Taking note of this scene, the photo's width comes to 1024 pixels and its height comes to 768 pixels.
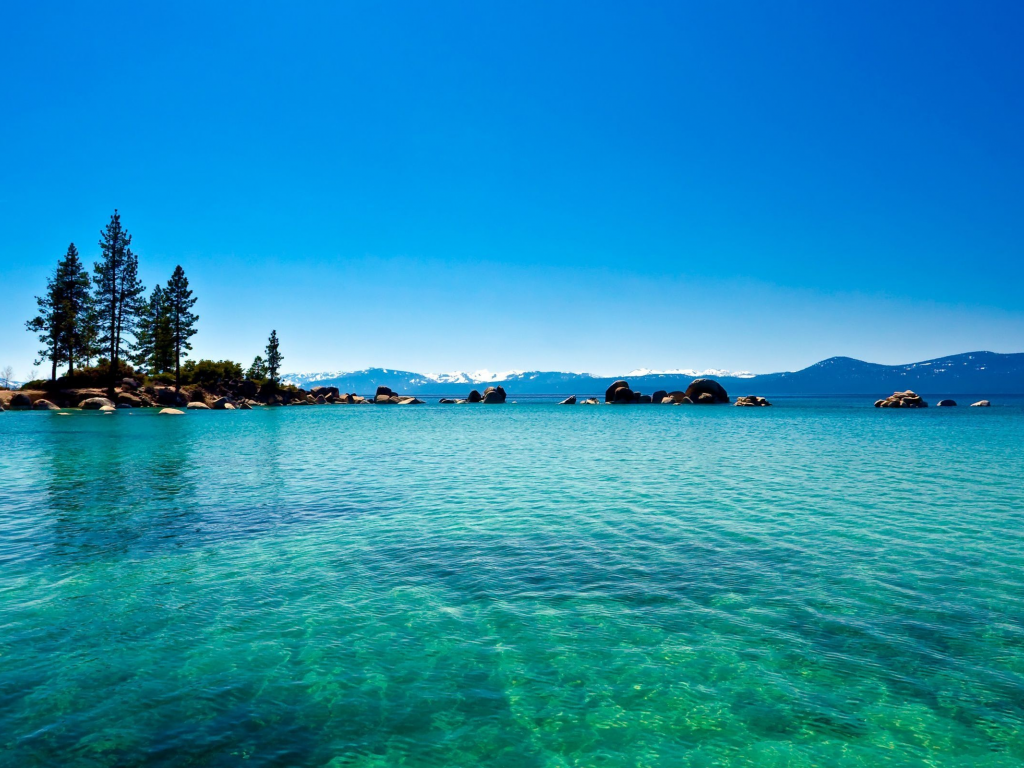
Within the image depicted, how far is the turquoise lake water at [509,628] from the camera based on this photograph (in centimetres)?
547

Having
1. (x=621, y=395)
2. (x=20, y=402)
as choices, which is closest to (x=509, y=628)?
(x=20, y=402)

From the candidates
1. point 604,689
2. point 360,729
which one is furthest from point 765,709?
point 360,729

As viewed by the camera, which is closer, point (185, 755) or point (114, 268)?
point (185, 755)

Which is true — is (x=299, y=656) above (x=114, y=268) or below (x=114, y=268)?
below

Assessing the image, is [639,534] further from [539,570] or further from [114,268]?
[114,268]

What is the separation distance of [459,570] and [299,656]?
4065 millimetres

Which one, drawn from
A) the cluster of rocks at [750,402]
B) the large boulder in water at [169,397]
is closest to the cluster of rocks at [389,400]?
the large boulder in water at [169,397]

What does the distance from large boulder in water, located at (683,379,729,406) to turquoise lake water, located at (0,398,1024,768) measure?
97.7m

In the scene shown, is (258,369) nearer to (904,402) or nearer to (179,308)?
(179,308)

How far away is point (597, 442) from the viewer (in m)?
40.1

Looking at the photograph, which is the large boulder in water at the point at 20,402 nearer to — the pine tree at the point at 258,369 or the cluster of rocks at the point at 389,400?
the pine tree at the point at 258,369

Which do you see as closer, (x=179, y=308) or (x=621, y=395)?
(x=179, y=308)

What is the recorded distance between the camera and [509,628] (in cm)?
805

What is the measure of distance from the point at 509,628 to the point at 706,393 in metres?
115
